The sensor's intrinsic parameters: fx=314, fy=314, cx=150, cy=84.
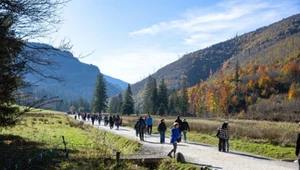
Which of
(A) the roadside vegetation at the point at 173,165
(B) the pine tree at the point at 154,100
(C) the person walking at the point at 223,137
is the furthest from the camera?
(B) the pine tree at the point at 154,100

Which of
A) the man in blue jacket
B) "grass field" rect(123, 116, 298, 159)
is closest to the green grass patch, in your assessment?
"grass field" rect(123, 116, 298, 159)

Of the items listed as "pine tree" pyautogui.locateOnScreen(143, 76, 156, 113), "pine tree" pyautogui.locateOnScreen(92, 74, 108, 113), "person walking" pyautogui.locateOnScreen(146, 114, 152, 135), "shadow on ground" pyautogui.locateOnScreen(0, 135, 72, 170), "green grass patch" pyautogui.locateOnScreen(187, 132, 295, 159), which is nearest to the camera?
"shadow on ground" pyautogui.locateOnScreen(0, 135, 72, 170)

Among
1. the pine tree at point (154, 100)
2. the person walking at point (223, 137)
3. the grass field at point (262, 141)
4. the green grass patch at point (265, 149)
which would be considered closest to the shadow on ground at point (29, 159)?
the person walking at point (223, 137)

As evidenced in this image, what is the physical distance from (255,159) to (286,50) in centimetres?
18728

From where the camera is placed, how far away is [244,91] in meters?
128

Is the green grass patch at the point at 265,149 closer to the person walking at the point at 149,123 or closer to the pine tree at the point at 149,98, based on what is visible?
the person walking at the point at 149,123

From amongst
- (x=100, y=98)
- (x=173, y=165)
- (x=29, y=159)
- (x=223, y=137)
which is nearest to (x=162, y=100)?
(x=100, y=98)

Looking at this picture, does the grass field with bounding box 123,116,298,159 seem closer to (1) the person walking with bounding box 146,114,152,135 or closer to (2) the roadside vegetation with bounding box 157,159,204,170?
(1) the person walking with bounding box 146,114,152,135

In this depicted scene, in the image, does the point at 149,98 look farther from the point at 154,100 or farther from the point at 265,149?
the point at 265,149

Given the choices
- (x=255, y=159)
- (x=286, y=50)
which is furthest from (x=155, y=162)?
(x=286, y=50)

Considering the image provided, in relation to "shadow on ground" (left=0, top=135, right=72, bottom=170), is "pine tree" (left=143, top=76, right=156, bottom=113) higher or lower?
higher

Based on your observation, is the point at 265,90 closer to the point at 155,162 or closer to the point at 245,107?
the point at 245,107

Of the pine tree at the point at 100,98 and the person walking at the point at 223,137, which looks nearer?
the person walking at the point at 223,137

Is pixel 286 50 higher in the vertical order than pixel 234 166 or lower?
higher
